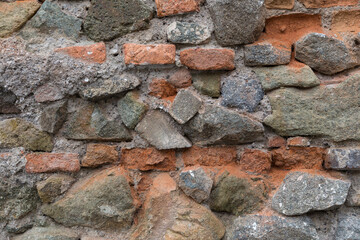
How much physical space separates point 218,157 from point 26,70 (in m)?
0.77

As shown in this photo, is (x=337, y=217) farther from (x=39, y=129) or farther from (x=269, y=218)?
(x=39, y=129)

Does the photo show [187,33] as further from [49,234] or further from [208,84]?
[49,234]

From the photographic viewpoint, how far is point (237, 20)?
1082 mm

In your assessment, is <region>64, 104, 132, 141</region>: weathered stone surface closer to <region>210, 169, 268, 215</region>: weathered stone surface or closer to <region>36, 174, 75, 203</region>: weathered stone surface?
<region>36, 174, 75, 203</region>: weathered stone surface

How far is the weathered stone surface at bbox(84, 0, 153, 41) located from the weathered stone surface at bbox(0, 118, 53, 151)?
1.37 feet

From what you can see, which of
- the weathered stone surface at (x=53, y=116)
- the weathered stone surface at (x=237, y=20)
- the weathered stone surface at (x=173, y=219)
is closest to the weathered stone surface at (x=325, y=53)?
the weathered stone surface at (x=237, y=20)

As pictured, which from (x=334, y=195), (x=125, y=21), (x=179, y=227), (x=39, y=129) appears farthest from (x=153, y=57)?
(x=334, y=195)

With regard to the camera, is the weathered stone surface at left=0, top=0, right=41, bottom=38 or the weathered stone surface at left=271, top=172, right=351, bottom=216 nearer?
the weathered stone surface at left=271, top=172, right=351, bottom=216

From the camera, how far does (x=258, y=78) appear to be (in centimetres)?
110

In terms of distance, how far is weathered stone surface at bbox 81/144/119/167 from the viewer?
1145 mm

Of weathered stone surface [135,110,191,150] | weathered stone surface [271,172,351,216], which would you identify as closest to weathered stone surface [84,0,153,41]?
weathered stone surface [135,110,191,150]

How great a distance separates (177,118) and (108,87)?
273 millimetres

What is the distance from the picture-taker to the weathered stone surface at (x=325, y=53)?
1.08 metres

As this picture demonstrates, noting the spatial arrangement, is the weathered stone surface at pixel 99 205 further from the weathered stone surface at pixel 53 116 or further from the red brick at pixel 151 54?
the red brick at pixel 151 54
